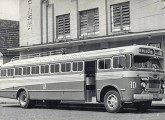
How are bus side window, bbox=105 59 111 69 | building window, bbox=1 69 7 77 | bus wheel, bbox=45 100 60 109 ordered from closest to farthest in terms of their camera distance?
1. bus side window, bbox=105 59 111 69
2. bus wheel, bbox=45 100 60 109
3. building window, bbox=1 69 7 77

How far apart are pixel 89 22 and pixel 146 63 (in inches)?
492

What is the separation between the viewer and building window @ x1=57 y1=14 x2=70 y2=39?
29.4 metres

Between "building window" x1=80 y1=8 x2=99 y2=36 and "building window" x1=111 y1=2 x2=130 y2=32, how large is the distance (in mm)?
1559

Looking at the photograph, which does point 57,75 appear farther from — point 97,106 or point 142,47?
point 142,47

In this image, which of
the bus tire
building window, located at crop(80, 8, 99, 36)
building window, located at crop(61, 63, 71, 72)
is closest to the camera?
building window, located at crop(61, 63, 71, 72)

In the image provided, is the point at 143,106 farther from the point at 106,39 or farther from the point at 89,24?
the point at 89,24

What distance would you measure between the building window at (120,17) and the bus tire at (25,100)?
863cm

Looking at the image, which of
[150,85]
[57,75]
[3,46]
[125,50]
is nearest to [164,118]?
[150,85]

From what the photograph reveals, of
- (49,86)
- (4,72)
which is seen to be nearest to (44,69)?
(49,86)

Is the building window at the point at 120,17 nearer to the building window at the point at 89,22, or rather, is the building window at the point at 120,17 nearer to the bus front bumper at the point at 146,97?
the building window at the point at 89,22

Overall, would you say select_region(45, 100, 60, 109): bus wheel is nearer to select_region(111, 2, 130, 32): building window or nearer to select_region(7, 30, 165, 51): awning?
select_region(7, 30, 165, 51): awning

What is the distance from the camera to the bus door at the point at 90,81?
17281 mm

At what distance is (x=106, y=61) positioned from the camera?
16.4 meters

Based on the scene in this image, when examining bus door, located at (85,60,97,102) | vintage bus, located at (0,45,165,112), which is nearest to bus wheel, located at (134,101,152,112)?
vintage bus, located at (0,45,165,112)
